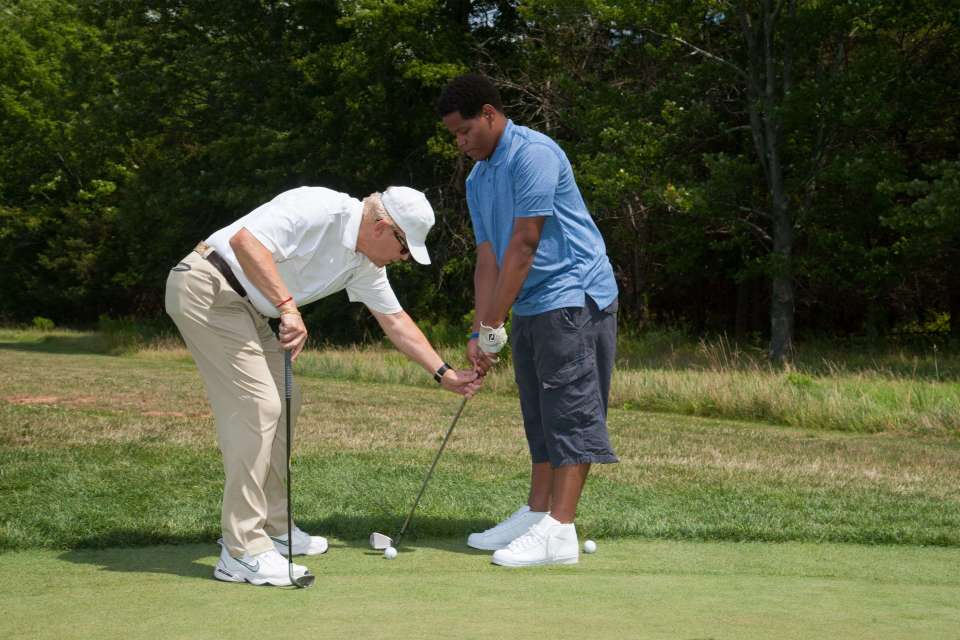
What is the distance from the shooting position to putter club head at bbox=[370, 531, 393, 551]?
5406 millimetres

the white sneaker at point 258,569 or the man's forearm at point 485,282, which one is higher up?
the man's forearm at point 485,282

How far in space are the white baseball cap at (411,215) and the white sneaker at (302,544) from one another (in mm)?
1431

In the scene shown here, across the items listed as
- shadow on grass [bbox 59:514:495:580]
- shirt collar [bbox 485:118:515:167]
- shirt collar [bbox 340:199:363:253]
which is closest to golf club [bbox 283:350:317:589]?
shadow on grass [bbox 59:514:495:580]

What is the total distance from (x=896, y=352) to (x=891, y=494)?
17227 millimetres

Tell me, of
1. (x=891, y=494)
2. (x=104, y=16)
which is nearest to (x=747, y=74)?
(x=891, y=494)

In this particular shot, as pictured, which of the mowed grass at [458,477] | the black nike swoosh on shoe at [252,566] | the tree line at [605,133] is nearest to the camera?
the black nike swoosh on shoe at [252,566]

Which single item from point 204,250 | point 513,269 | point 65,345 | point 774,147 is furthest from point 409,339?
point 65,345

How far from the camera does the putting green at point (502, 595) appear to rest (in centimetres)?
394

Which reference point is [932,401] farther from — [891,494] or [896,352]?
[896,352]

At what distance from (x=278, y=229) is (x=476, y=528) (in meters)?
2.04

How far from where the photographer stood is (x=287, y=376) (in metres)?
5.13

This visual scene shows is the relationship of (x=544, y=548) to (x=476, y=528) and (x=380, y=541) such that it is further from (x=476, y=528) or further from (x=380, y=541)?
(x=476, y=528)

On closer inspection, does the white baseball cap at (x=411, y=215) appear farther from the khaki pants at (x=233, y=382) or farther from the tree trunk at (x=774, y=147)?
the tree trunk at (x=774, y=147)

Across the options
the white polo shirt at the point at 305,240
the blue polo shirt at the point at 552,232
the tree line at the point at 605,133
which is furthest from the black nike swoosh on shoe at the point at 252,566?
the tree line at the point at 605,133
